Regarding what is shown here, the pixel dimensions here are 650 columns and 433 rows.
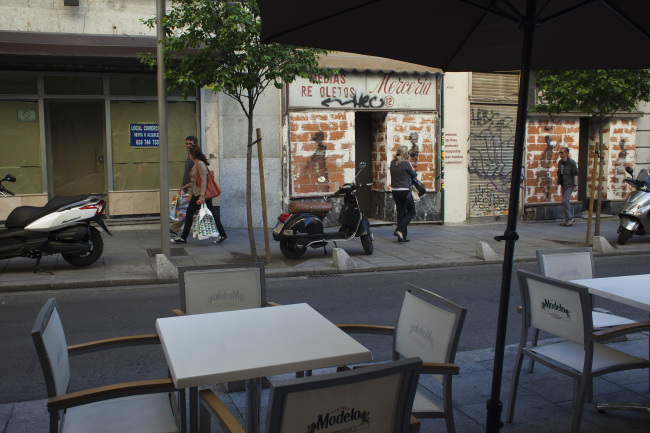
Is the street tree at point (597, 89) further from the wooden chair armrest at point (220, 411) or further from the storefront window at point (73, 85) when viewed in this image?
the wooden chair armrest at point (220, 411)

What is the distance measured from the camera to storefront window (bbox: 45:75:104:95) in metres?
13.3

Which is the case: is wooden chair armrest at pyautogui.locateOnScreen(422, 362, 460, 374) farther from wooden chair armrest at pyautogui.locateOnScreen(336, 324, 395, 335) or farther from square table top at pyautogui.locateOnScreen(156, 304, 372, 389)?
wooden chair armrest at pyautogui.locateOnScreen(336, 324, 395, 335)

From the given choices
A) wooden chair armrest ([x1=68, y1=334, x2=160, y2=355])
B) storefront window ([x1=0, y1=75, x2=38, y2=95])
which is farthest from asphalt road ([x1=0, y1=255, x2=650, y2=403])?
storefront window ([x1=0, y1=75, x2=38, y2=95])

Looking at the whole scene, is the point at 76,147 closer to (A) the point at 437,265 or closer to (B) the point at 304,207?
(B) the point at 304,207

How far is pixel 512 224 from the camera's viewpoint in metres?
3.26

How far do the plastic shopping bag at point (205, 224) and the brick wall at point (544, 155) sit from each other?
943 cm

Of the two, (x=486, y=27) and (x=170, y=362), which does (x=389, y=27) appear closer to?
(x=486, y=27)

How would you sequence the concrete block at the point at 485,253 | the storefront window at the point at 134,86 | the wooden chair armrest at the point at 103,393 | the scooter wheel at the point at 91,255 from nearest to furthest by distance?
the wooden chair armrest at the point at 103,393
the scooter wheel at the point at 91,255
the concrete block at the point at 485,253
the storefront window at the point at 134,86

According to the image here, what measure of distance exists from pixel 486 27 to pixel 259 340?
2.50 m

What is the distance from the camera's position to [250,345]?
322 cm

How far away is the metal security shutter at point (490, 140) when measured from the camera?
16578 mm

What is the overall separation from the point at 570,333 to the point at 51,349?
9.63 ft

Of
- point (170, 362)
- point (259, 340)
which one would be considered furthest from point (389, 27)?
point (170, 362)

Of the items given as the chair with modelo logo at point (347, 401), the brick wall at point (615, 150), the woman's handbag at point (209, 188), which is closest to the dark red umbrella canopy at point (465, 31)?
the chair with modelo logo at point (347, 401)
